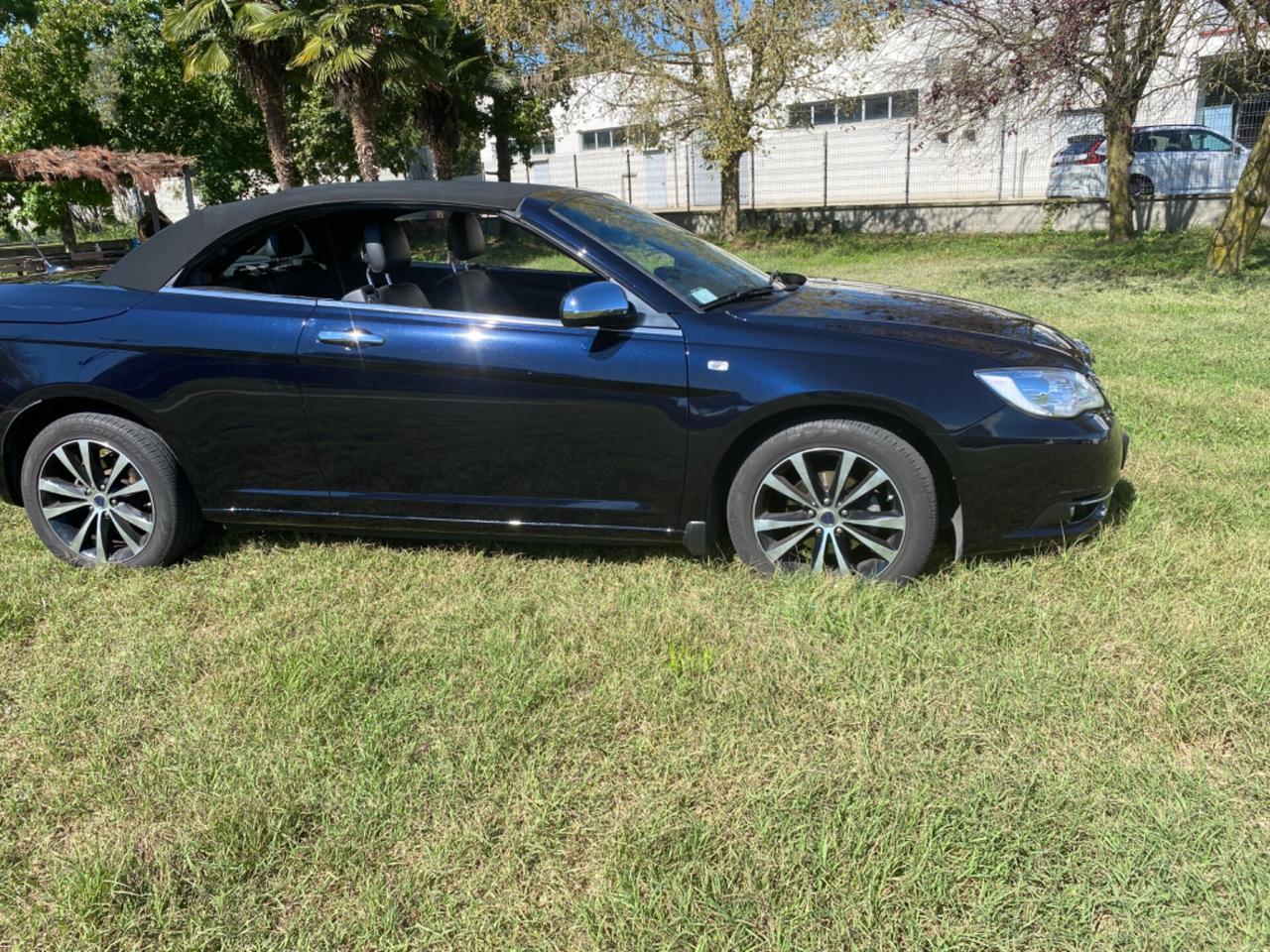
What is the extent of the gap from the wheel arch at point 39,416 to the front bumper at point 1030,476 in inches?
126

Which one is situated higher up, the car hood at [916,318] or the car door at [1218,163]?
the car door at [1218,163]

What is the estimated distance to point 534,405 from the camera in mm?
3430

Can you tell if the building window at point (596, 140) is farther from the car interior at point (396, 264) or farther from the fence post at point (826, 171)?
the car interior at point (396, 264)

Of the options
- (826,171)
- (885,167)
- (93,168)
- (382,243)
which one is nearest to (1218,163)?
(885,167)

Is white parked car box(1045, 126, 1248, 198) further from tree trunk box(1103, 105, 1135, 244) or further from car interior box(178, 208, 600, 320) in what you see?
car interior box(178, 208, 600, 320)

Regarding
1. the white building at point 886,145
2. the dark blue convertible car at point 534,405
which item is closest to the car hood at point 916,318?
the dark blue convertible car at point 534,405

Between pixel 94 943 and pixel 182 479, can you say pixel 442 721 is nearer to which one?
pixel 94 943

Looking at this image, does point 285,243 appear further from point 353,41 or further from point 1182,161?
point 1182,161

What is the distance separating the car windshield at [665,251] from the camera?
3.63 meters

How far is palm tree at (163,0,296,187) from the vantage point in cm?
1806

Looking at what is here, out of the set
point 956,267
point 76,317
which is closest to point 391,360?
point 76,317

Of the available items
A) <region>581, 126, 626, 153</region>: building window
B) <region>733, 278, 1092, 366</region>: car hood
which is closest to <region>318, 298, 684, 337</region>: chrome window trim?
<region>733, 278, 1092, 366</region>: car hood

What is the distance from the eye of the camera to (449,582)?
12.0 ft

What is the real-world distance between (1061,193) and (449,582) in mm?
19015
